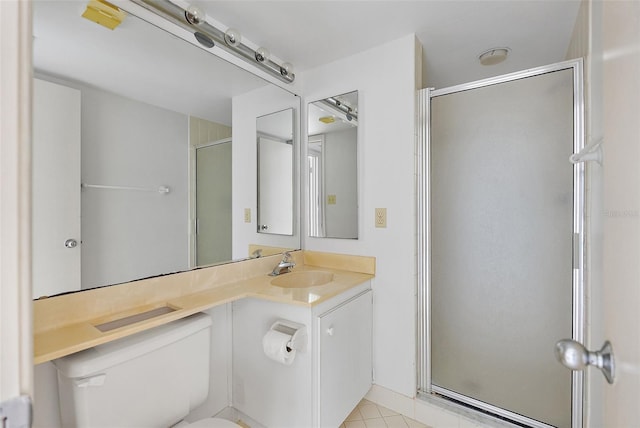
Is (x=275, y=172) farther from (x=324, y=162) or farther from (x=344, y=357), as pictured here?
(x=344, y=357)

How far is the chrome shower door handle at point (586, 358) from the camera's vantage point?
1.61ft

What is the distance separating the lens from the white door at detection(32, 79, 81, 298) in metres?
0.93

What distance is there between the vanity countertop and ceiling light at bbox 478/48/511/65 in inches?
61.9

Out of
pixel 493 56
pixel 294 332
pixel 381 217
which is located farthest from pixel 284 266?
pixel 493 56

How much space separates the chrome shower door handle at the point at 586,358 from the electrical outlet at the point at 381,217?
1.26m

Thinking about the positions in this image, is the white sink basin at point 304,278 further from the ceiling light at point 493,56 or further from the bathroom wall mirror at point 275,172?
the ceiling light at point 493,56

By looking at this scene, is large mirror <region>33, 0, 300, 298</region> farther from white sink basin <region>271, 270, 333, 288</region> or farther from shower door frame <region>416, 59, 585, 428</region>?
shower door frame <region>416, 59, 585, 428</region>

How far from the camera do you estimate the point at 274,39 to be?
1730mm

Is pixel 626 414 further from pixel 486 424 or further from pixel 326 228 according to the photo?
pixel 326 228

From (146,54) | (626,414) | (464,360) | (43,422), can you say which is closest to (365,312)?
(464,360)

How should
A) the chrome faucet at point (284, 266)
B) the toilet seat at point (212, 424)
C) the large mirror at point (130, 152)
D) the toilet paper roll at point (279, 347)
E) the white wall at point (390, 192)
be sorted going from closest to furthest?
the large mirror at point (130, 152), the toilet seat at point (212, 424), the toilet paper roll at point (279, 347), the white wall at point (390, 192), the chrome faucet at point (284, 266)

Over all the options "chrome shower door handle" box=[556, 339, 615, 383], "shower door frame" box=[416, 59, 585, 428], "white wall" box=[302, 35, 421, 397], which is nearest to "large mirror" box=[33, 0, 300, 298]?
"white wall" box=[302, 35, 421, 397]

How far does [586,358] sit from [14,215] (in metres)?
0.93

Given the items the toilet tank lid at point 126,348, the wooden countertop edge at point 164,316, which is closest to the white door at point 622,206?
the wooden countertop edge at point 164,316
